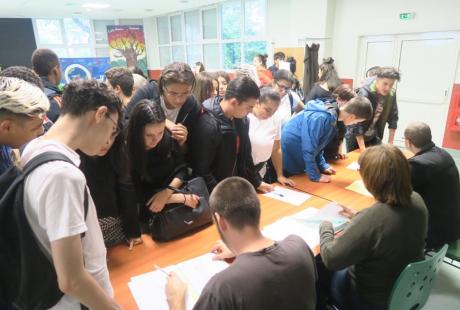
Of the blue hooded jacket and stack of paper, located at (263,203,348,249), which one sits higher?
the blue hooded jacket

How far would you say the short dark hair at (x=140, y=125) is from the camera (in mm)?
1410

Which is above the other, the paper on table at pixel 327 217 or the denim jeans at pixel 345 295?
the paper on table at pixel 327 217

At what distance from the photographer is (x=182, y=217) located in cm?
156

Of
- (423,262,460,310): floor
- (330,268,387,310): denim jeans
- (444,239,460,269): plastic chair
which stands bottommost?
(423,262,460,310): floor

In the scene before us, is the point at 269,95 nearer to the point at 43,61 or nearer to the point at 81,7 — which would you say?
the point at 43,61

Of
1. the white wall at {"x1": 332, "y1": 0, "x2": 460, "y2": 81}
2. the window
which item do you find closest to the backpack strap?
the white wall at {"x1": 332, "y1": 0, "x2": 460, "y2": 81}

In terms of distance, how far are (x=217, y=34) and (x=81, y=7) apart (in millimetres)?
3880

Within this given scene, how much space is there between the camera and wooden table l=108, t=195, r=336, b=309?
1.24m

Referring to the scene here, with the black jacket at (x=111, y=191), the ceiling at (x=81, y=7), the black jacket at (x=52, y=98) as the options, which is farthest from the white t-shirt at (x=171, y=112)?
the ceiling at (x=81, y=7)

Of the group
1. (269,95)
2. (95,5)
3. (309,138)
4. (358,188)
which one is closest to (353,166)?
(358,188)

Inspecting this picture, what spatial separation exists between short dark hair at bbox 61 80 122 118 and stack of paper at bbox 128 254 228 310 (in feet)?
2.34

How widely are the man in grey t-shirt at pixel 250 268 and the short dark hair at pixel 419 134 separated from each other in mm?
1493

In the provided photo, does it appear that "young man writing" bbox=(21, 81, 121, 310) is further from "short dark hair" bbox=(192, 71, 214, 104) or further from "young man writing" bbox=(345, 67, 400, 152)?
"young man writing" bbox=(345, 67, 400, 152)

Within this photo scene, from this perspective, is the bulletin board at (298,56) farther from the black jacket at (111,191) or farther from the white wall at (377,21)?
the black jacket at (111,191)
